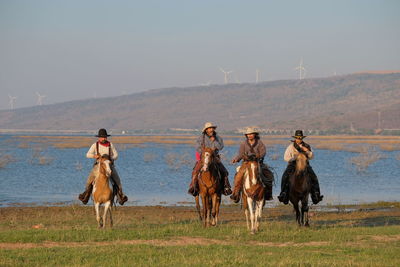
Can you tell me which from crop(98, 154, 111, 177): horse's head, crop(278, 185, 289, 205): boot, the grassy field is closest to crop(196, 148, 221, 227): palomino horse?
the grassy field

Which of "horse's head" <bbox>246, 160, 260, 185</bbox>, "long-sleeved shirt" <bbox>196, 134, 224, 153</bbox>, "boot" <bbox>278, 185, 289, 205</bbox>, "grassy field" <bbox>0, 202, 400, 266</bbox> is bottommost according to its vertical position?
"grassy field" <bbox>0, 202, 400, 266</bbox>

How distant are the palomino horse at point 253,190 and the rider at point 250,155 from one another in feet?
0.65

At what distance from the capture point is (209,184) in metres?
18.1

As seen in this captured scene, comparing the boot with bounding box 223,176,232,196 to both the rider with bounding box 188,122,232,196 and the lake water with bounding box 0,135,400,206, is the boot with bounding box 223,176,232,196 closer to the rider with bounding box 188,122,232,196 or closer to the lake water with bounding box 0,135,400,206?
the rider with bounding box 188,122,232,196

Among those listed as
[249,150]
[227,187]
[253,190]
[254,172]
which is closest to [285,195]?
[227,187]

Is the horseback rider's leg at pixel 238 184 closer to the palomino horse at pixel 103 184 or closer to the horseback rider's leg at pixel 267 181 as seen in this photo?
the horseback rider's leg at pixel 267 181

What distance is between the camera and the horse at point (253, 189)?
670 inches

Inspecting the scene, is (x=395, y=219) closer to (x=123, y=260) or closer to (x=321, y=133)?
(x=123, y=260)

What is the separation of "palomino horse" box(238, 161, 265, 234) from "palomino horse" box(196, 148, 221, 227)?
0.85 m

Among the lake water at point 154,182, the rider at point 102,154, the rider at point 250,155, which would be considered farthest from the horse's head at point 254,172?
the lake water at point 154,182

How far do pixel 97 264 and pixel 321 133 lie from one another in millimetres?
161225

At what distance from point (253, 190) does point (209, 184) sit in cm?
138

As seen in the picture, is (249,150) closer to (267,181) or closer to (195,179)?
(267,181)

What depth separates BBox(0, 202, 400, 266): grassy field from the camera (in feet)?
42.7
